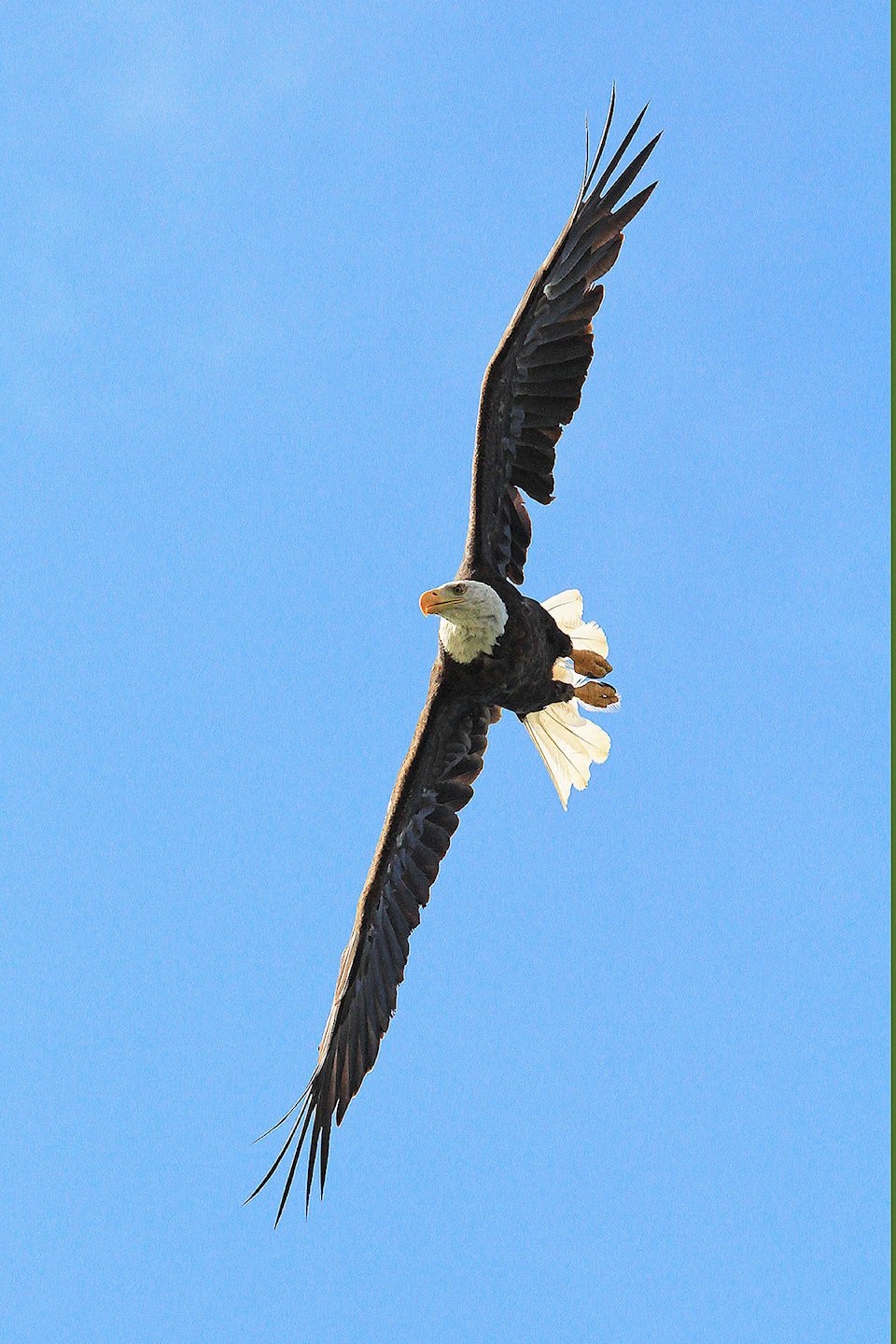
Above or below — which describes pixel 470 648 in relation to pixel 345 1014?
above

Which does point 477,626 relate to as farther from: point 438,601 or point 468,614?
point 438,601

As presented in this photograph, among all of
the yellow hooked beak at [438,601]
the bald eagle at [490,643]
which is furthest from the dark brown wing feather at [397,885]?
the yellow hooked beak at [438,601]

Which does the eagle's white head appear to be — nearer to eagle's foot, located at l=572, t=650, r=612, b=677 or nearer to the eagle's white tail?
eagle's foot, located at l=572, t=650, r=612, b=677

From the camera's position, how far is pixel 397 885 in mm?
7875

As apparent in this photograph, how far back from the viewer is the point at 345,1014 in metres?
7.63

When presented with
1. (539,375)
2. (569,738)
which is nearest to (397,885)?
(569,738)

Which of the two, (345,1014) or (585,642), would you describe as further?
(585,642)

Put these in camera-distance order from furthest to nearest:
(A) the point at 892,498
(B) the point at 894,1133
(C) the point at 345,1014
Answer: (C) the point at 345,1014 → (A) the point at 892,498 → (B) the point at 894,1133

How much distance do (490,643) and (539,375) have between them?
1269 millimetres

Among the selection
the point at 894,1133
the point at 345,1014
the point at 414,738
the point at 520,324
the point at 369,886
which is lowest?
the point at 894,1133

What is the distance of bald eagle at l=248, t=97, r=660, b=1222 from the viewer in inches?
287

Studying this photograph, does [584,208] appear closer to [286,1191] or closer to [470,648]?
[470,648]

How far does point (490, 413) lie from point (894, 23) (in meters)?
2.38

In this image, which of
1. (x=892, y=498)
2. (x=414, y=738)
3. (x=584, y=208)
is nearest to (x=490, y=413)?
(x=584, y=208)
